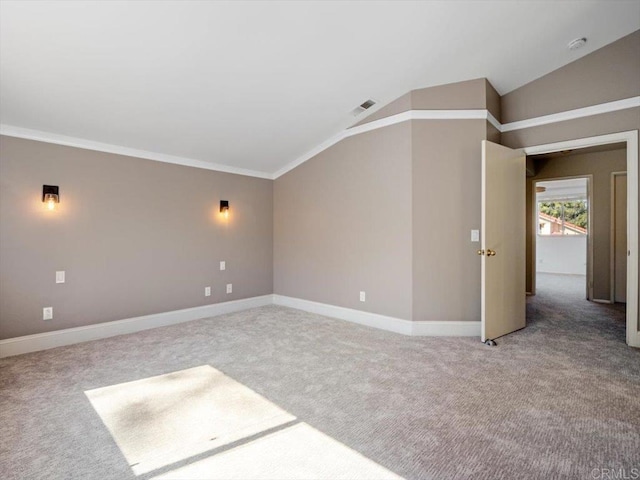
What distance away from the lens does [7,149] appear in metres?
3.12

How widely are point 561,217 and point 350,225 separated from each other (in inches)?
361

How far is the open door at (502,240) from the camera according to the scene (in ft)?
11.2

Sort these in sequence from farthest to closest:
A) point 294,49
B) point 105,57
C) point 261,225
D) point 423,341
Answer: point 261,225 → point 423,341 → point 294,49 → point 105,57

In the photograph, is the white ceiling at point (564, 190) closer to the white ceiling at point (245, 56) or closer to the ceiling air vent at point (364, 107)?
the white ceiling at point (245, 56)

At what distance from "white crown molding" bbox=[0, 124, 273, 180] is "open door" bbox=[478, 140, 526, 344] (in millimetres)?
3561

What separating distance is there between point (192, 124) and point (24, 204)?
1.87 metres

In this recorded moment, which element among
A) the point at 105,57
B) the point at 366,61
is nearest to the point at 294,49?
the point at 366,61

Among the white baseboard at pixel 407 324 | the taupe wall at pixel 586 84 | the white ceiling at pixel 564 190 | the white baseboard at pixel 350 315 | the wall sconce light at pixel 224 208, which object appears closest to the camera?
the taupe wall at pixel 586 84

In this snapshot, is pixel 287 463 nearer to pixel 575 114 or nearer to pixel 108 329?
pixel 108 329

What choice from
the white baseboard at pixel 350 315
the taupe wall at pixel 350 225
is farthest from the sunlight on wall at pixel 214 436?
the taupe wall at pixel 350 225

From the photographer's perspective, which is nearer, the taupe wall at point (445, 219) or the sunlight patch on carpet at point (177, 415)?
the sunlight patch on carpet at point (177, 415)

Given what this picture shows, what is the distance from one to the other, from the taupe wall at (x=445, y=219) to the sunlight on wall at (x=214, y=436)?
2.25m

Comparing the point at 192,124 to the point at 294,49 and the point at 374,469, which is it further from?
the point at 374,469

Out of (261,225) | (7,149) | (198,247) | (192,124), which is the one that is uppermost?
(192,124)
